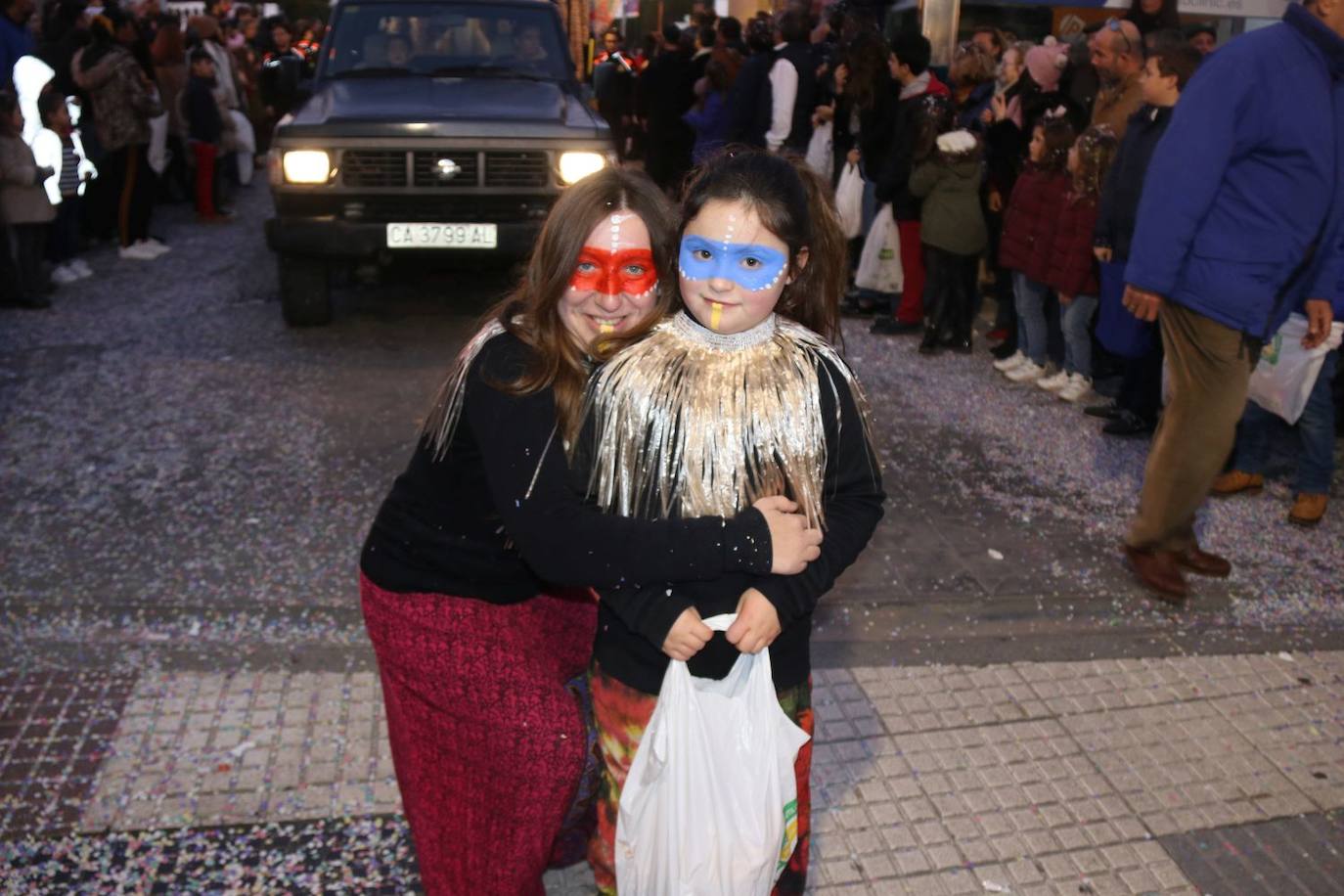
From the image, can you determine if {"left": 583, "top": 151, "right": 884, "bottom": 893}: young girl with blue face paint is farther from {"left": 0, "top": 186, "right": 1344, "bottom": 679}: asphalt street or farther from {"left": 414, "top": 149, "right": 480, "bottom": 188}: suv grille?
{"left": 414, "top": 149, "right": 480, "bottom": 188}: suv grille

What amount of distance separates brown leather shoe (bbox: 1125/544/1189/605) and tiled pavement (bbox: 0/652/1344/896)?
0.42 metres

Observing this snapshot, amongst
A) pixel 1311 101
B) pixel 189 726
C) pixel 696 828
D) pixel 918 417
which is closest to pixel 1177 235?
pixel 1311 101

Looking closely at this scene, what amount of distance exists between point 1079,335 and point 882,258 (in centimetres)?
181

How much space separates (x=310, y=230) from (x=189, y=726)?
4.64 m

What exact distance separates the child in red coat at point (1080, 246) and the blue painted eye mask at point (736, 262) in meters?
4.84

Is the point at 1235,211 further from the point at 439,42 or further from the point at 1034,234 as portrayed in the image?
the point at 439,42

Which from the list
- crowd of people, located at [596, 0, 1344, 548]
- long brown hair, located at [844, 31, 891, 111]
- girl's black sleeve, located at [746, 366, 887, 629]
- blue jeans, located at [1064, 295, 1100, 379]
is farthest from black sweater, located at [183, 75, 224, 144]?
girl's black sleeve, located at [746, 366, 887, 629]

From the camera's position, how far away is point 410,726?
2.56 m

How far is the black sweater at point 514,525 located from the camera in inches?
85.7

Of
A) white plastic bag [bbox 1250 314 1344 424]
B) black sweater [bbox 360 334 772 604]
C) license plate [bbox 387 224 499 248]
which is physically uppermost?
black sweater [bbox 360 334 772 604]

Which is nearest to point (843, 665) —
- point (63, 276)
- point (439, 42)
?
point (439, 42)

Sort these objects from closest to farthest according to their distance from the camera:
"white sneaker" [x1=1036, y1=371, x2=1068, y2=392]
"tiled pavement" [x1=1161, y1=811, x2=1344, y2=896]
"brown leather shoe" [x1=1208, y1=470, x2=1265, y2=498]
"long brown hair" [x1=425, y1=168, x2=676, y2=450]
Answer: "long brown hair" [x1=425, y1=168, x2=676, y2=450] → "tiled pavement" [x1=1161, y1=811, x2=1344, y2=896] → "brown leather shoe" [x1=1208, y1=470, x2=1265, y2=498] → "white sneaker" [x1=1036, y1=371, x2=1068, y2=392]

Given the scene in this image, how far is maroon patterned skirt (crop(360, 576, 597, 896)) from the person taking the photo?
2449 millimetres

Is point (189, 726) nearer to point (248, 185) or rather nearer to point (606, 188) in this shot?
point (606, 188)
